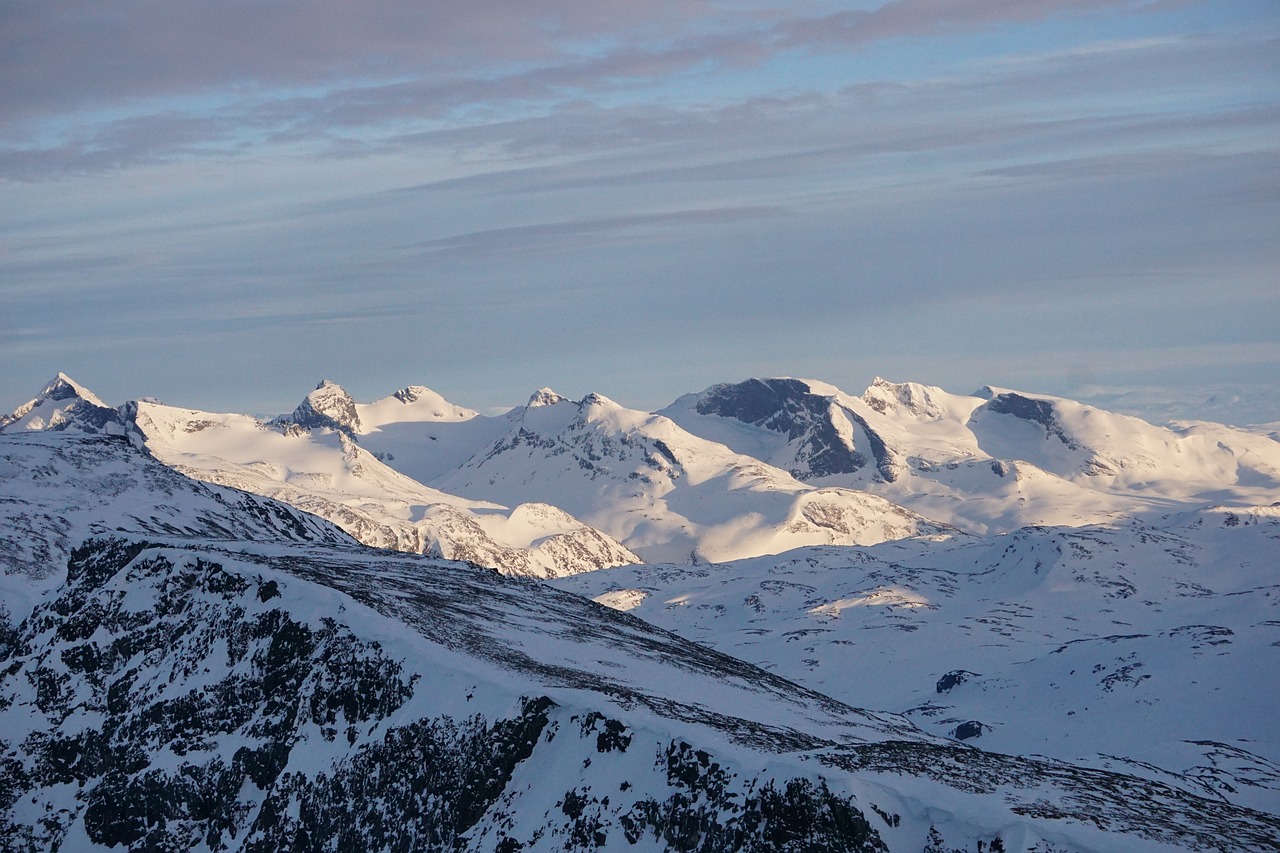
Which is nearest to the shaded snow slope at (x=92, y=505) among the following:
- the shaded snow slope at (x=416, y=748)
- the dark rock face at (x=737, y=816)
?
the shaded snow slope at (x=416, y=748)

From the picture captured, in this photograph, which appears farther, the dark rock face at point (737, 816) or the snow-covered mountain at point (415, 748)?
the snow-covered mountain at point (415, 748)

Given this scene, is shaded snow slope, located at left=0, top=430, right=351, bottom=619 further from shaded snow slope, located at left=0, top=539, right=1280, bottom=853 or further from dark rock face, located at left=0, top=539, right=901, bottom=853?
dark rock face, located at left=0, top=539, right=901, bottom=853

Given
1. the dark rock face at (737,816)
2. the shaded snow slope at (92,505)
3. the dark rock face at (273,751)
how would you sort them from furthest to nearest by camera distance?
the shaded snow slope at (92,505) < the dark rock face at (273,751) < the dark rock face at (737,816)

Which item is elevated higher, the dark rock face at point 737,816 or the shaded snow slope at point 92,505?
the dark rock face at point 737,816

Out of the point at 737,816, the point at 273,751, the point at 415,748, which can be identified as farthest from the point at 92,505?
the point at 737,816

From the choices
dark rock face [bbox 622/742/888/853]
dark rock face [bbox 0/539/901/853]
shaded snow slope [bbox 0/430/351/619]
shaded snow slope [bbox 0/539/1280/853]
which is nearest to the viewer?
dark rock face [bbox 622/742/888/853]

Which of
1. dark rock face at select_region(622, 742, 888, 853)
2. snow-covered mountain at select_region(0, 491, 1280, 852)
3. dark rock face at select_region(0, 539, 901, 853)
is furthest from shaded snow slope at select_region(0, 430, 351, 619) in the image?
dark rock face at select_region(622, 742, 888, 853)

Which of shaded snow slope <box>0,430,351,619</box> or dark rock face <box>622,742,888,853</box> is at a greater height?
dark rock face <box>622,742,888,853</box>

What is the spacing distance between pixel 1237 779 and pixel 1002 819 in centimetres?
9476

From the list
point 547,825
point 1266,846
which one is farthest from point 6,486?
point 1266,846

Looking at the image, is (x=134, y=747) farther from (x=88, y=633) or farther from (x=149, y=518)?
(x=149, y=518)

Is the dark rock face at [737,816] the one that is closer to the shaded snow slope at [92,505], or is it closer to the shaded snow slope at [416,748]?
the shaded snow slope at [416,748]

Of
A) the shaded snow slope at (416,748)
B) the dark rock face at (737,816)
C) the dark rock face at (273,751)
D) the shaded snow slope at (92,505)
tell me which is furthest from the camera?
the shaded snow slope at (92,505)

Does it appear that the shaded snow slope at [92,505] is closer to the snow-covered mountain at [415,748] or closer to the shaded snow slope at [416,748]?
the shaded snow slope at [416,748]
